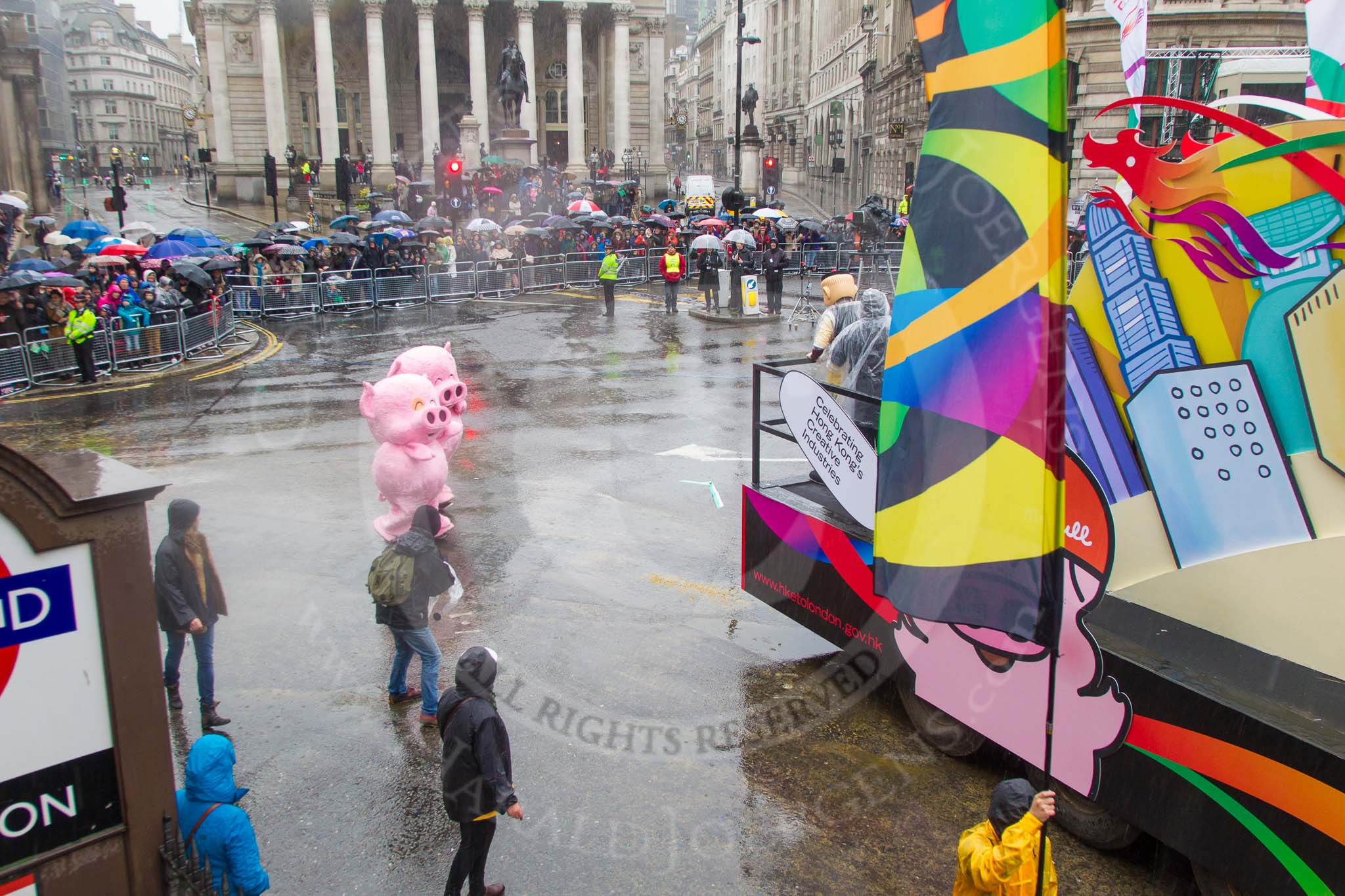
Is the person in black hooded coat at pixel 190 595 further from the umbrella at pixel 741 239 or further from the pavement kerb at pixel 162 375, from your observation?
the umbrella at pixel 741 239

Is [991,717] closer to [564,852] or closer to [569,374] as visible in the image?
[564,852]

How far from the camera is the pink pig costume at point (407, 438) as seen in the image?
9.20 m

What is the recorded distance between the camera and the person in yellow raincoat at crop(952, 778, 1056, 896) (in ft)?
13.1

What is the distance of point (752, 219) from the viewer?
37406 mm

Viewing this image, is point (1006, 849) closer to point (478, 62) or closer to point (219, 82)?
point (478, 62)

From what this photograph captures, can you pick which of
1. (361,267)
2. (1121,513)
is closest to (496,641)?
(1121,513)

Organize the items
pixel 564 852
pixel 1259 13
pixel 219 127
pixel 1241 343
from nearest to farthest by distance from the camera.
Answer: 1. pixel 1241 343
2. pixel 564 852
3. pixel 1259 13
4. pixel 219 127

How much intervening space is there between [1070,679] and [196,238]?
27.1 m

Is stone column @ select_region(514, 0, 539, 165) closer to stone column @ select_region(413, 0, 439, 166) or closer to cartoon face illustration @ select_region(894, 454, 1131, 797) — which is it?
stone column @ select_region(413, 0, 439, 166)

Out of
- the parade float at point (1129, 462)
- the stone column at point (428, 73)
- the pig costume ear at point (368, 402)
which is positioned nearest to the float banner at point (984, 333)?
the parade float at point (1129, 462)

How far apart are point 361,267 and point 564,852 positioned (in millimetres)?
24911

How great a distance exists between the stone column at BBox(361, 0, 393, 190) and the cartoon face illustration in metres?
64.4

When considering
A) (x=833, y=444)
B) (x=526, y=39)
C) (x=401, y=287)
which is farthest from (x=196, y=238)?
(x=526, y=39)

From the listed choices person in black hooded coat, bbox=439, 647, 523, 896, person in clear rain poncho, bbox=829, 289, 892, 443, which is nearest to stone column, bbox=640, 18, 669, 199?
person in clear rain poncho, bbox=829, 289, 892, 443
